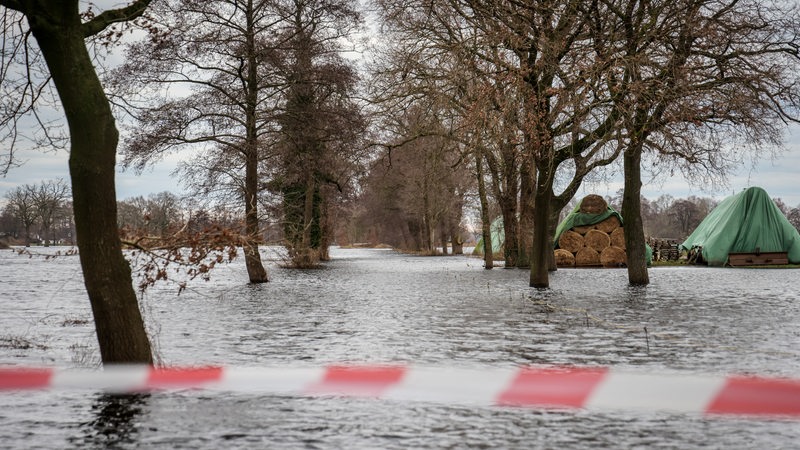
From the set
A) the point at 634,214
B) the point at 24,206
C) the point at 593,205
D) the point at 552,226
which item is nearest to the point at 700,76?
the point at 634,214

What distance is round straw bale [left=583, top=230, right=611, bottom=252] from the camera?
1462 inches

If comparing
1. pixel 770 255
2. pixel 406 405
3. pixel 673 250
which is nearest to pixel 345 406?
pixel 406 405

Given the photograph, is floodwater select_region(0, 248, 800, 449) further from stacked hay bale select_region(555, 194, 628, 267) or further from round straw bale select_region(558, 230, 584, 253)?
round straw bale select_region(558, 230, 584, 253)

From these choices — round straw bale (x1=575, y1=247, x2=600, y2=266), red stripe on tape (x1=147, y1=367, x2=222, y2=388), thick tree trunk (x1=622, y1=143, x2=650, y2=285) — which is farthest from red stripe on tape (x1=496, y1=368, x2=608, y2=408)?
round straw bale (x1=575, y1=247, x2=600, y2=266)

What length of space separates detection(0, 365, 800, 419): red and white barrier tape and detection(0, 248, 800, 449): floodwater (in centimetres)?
25

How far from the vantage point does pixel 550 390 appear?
22.3 ft

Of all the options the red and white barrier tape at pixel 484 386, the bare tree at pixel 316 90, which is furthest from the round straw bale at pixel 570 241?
the red and white barrier tape at pixel 484 386

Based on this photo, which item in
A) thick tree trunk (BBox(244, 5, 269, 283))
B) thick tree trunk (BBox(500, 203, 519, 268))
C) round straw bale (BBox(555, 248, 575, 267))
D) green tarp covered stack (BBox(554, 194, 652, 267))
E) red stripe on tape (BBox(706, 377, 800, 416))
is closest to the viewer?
red stripe on tape (BBox(706, 377, 800, 416))

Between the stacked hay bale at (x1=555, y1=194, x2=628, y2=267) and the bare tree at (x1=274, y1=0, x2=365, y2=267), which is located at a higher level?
the bare tree at (x1=274, y1=0, x2=365, y2=267)

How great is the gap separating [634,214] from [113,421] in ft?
63.4

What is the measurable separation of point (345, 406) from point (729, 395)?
3076 mm

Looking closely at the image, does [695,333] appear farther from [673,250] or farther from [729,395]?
[673,250]

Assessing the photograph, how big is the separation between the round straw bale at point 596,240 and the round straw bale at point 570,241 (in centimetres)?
29

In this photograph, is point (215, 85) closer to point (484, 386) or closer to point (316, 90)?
point (316, 90)
